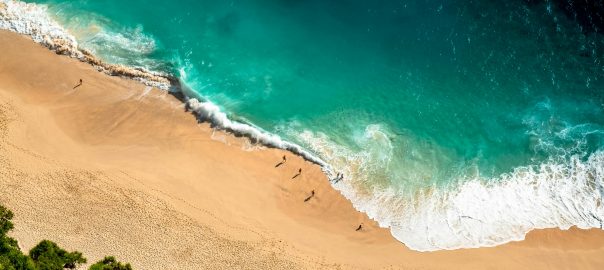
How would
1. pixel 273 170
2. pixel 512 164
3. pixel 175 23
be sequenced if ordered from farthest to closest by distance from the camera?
pixel 175 23, pixel 512 164, pixel 273 170

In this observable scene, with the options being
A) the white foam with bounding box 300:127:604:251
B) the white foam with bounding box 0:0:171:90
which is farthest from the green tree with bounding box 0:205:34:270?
the white foam with bounding box 300:127:604:251

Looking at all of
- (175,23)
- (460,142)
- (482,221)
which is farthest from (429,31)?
(175,23)

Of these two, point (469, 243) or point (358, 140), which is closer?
point (469, 243)

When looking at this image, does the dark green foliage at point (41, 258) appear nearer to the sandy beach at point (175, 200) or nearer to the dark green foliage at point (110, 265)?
the dark green foliage at point (110, 265)

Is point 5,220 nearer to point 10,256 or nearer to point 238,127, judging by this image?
point 10,256

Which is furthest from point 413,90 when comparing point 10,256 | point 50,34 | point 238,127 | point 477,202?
point 10,256

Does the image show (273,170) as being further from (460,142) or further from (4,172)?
(4,172)
